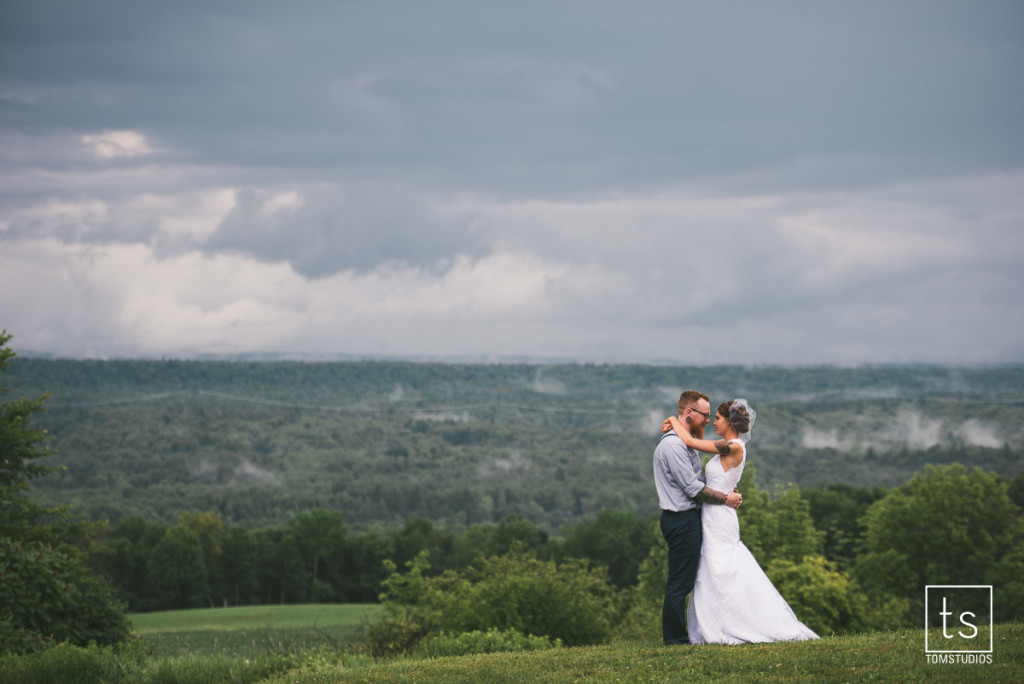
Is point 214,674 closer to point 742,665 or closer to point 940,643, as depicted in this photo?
point 742,665

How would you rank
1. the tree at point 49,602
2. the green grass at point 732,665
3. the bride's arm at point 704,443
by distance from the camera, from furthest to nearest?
the tree at point 49,602 → the bride's arm at point 704,443 → the green grass at point 732,665

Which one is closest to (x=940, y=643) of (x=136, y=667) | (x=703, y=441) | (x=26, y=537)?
(x=703, y=441)

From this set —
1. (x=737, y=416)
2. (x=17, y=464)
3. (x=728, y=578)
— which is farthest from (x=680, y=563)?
(x=17, y=464)

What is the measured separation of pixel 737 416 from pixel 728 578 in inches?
93.3

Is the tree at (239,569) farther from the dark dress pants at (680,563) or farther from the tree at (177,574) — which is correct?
the dark dress pants at (680,563)

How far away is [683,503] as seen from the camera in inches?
522

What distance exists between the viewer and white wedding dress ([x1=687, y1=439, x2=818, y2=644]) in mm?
13039

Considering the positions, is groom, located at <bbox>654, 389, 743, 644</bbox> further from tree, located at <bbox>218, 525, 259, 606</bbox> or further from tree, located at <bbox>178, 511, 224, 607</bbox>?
tree, located at <bbox>218, 525, 259, 606</bbox>

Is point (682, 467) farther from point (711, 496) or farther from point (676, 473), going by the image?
point (711, 496)

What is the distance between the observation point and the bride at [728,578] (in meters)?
13.0

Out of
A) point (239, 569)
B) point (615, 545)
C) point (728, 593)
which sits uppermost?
point (728, 593)

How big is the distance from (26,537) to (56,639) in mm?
13570

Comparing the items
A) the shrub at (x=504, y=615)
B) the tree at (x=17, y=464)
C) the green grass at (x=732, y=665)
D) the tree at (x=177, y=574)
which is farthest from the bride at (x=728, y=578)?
the tree at (x=177, y=574)

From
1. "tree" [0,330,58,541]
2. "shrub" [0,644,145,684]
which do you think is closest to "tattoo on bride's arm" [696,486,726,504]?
"shrub" [0,644,145,684]
